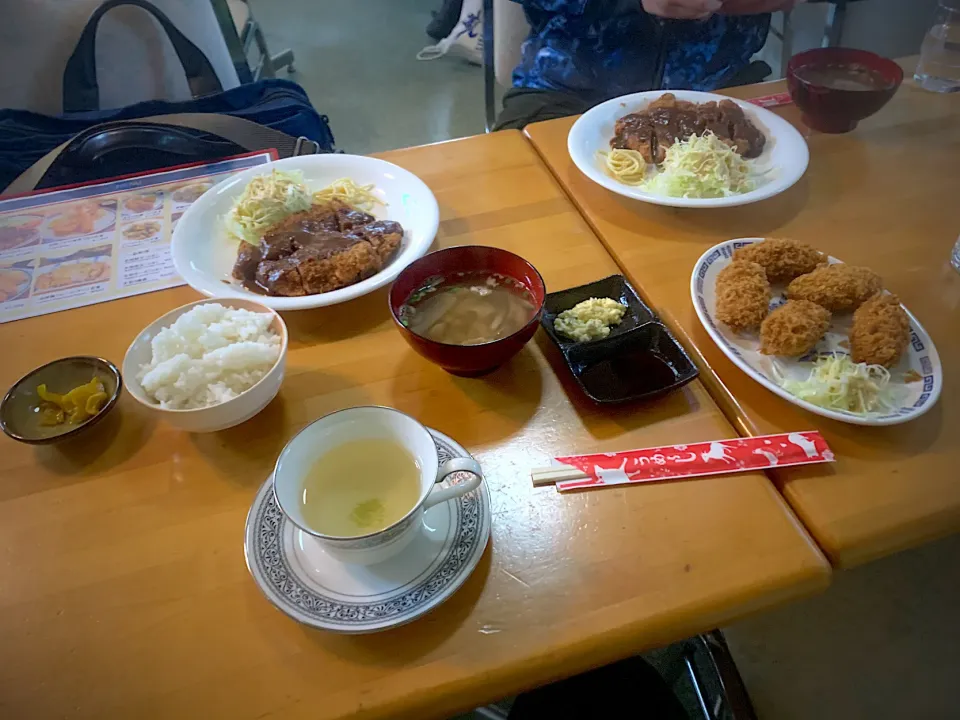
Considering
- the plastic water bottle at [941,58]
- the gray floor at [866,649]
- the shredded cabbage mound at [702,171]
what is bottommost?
the gray floor at [866,649]

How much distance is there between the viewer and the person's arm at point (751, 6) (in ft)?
5.80

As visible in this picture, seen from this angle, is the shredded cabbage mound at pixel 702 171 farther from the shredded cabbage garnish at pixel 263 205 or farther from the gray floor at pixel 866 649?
the gray floor at pixel 866 649

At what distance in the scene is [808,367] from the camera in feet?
3.06

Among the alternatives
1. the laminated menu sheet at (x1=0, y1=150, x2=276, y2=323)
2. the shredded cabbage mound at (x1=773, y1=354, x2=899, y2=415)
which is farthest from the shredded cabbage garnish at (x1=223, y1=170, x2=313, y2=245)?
the shredded cabbage mound at (x1=773, y1=354, x2=899, y2=415)

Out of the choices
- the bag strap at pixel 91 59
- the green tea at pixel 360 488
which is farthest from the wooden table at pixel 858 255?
the bag strap at pixel 91 59

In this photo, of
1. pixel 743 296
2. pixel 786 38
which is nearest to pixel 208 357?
pixel 743 296

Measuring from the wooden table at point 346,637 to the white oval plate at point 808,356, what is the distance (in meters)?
0.08

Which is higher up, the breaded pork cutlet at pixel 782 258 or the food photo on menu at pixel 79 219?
the breaded pork cutlet at pixel 782 258

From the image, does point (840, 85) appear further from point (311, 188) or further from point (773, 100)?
point (311, 188)

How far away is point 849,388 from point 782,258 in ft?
0.89

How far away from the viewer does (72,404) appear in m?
0.92

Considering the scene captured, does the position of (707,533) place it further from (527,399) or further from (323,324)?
(323,324)

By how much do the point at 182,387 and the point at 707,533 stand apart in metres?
0.68

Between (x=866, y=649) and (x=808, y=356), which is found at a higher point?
(x=808, y=356)
